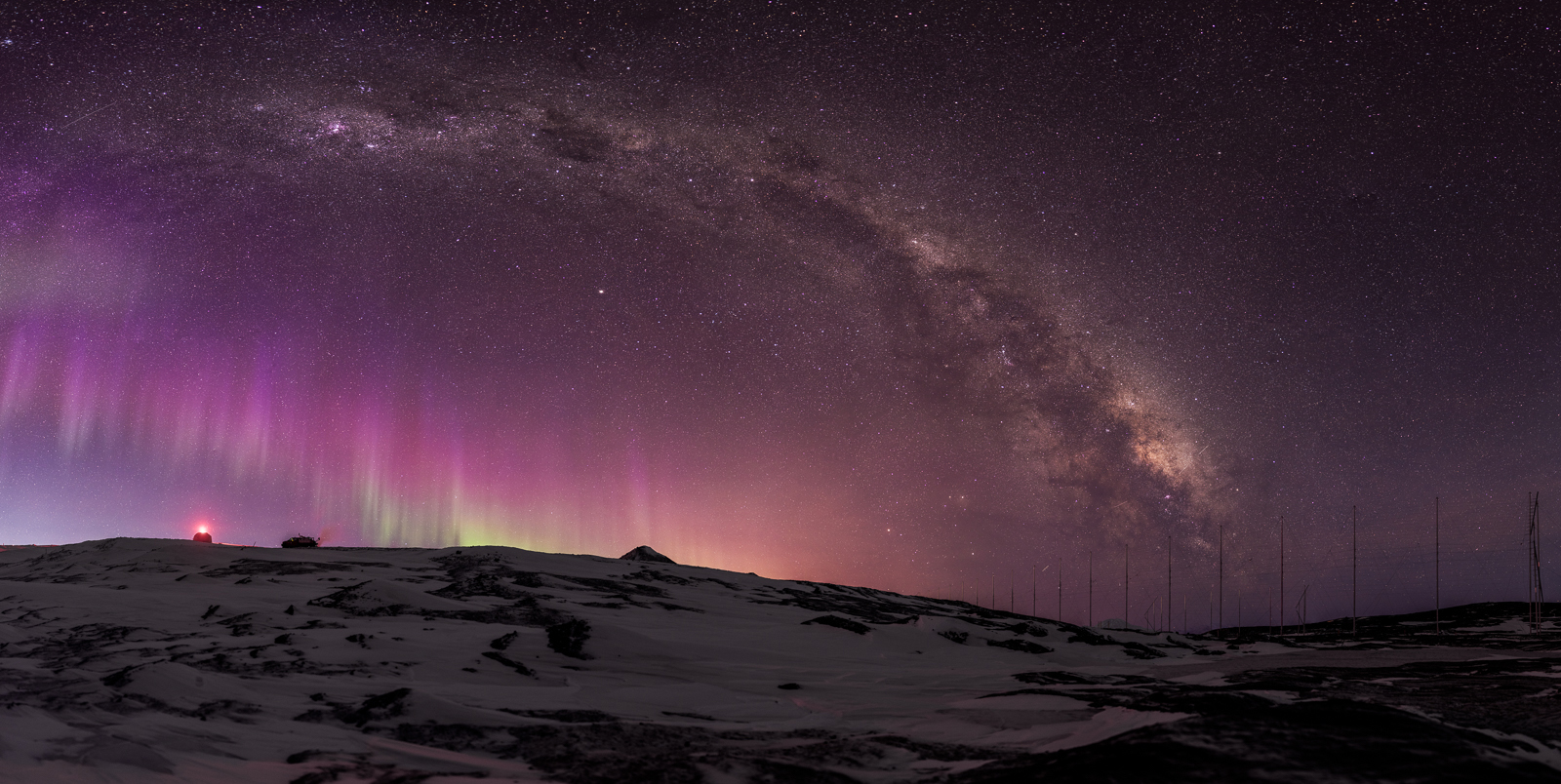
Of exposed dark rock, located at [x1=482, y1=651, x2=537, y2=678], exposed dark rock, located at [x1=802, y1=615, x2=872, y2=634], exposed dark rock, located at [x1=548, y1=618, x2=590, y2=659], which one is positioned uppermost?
exposed dark rock, located at [x1=548, y1=618, x2=590, y2=659]

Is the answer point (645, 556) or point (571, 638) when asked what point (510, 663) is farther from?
point (645, 556)

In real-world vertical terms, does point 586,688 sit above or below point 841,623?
above

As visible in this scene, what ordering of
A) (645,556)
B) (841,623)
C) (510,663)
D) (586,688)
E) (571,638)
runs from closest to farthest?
(586,688)
(510,663)
(571,638)
(841,623)
(645,556)

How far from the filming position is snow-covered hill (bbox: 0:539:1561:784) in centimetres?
883

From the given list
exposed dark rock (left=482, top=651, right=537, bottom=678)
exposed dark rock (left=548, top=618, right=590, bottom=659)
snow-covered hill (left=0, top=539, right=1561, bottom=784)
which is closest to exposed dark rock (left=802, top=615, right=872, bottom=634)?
snow-covered hill (left=0, top=539, right=1561, bottom=784)

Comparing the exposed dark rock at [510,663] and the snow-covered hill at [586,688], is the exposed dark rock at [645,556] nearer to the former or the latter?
the snow-covered hill at [586,688]

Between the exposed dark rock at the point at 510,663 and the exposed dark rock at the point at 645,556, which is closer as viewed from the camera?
the exposed dark rock at the point at 510,663

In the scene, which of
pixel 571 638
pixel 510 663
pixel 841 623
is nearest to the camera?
pixel 510 663

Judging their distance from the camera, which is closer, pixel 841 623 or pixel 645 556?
pixel 841 623

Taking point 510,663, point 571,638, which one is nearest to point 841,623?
point 571,638

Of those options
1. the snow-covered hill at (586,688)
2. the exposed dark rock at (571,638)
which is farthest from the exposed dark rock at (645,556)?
the exposed dark rock at (571,638)

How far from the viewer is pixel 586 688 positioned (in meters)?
16.4

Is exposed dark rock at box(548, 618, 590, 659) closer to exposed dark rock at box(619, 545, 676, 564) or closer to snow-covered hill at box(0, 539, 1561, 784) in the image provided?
snow-covered hill at box(0, 539, 1561, 784)

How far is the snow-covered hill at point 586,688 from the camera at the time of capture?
8828mm
